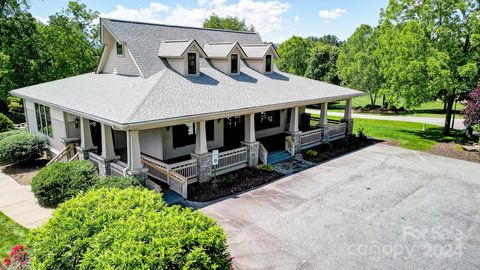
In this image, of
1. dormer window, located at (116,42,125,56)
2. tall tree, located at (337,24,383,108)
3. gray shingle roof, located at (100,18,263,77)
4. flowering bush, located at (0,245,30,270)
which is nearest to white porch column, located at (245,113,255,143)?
gray shingle roof, located at (100,18,263,77)

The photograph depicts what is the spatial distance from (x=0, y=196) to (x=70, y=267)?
9.76 m

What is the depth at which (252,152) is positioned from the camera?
1631cm

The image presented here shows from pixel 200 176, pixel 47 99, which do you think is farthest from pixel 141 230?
pixel 47 99

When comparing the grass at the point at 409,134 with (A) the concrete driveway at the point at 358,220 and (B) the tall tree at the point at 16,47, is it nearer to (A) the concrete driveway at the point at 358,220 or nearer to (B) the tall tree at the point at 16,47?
(A) the concrete driveway at the point at 358,220

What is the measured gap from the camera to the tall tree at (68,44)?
29297 millimetres

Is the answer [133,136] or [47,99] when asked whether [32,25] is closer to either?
[47,99]

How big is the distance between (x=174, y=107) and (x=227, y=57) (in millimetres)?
7534

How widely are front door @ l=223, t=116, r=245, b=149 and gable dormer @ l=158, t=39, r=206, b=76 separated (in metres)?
3.44

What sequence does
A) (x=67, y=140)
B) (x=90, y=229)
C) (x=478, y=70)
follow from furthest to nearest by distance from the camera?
(x=478, y=70)
(x=67, y=140)
(x=90, y=229)

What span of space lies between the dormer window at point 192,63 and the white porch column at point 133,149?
6.73 m

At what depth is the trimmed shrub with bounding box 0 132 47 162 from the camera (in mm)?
16500

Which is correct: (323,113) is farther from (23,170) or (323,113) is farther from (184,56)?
(23,170)

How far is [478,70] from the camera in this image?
77.0 feet

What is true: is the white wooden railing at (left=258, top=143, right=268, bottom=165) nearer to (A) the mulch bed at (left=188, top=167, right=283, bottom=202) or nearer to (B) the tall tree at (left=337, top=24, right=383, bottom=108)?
(A) the mulch bed at (left=188, top=167, right=283, bottom=202)
